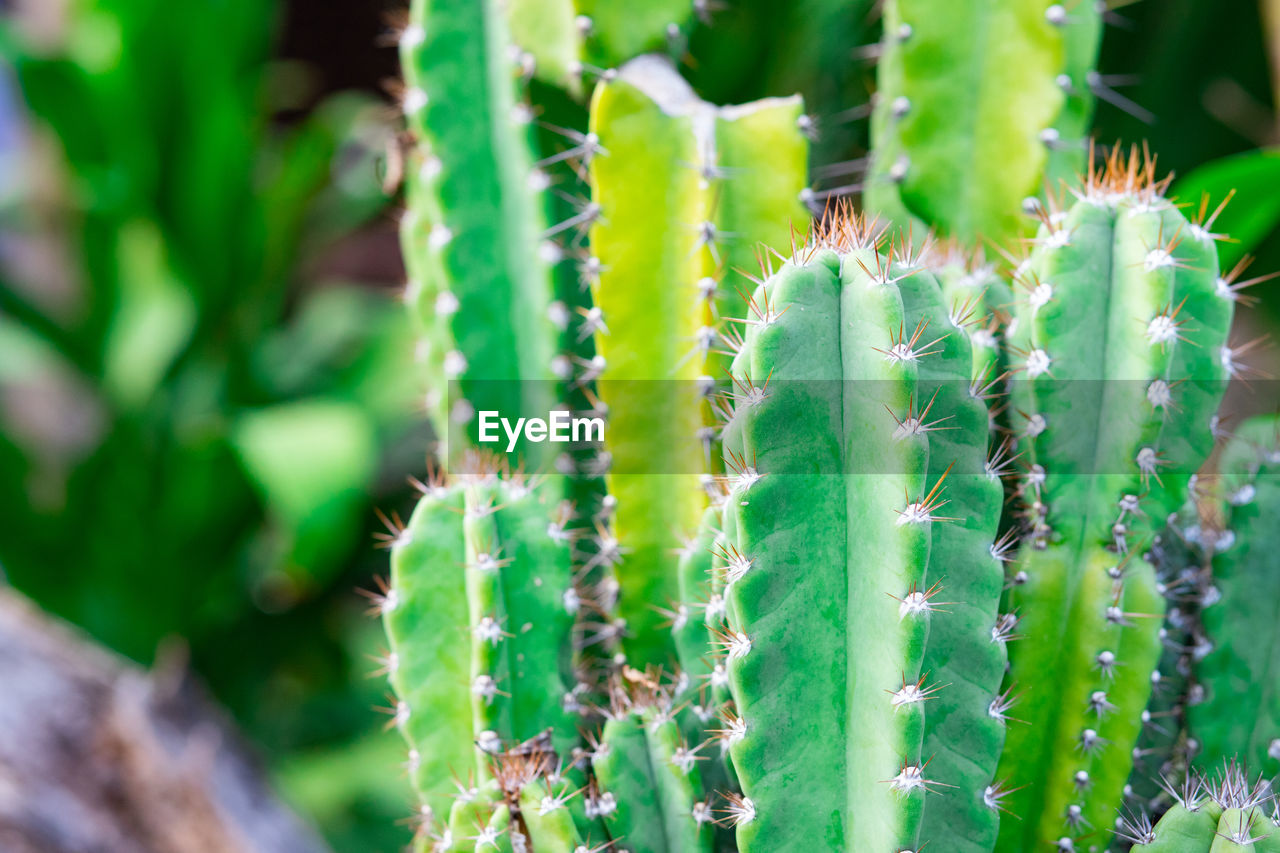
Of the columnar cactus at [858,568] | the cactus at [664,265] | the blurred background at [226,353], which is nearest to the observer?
the columnar cactus at [858,568]

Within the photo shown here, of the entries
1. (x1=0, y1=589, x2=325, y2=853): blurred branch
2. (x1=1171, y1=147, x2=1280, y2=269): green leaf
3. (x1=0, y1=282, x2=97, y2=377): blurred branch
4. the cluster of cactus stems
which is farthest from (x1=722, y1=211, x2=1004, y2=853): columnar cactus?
(x1=0, y1=282, x2=97, y2=377): blurred branch

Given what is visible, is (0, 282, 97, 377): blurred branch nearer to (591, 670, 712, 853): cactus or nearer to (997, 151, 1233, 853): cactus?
(591, 670, 712, 853): cactus

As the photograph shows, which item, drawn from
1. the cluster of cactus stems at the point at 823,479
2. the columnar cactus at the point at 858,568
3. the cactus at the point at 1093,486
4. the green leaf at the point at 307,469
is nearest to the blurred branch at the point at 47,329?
the green leaf at the point at 307,469

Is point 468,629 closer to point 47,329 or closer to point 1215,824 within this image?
point 1215,824

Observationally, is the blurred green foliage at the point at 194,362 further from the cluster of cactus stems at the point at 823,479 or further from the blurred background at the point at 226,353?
the cluster of cactus stems at the point at 823,479

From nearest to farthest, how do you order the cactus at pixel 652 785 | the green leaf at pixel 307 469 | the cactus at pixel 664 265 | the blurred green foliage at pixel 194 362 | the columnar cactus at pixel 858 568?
1. the columnar cactus at pixel 858 568
2. the cactus at pixel 652 785
3. the cactus at pixel 664 265
4. the green leaf at pixel 307 469
5. the blurred green foliage at pixel 194 362

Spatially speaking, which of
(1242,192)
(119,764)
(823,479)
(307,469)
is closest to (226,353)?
(307,469)
